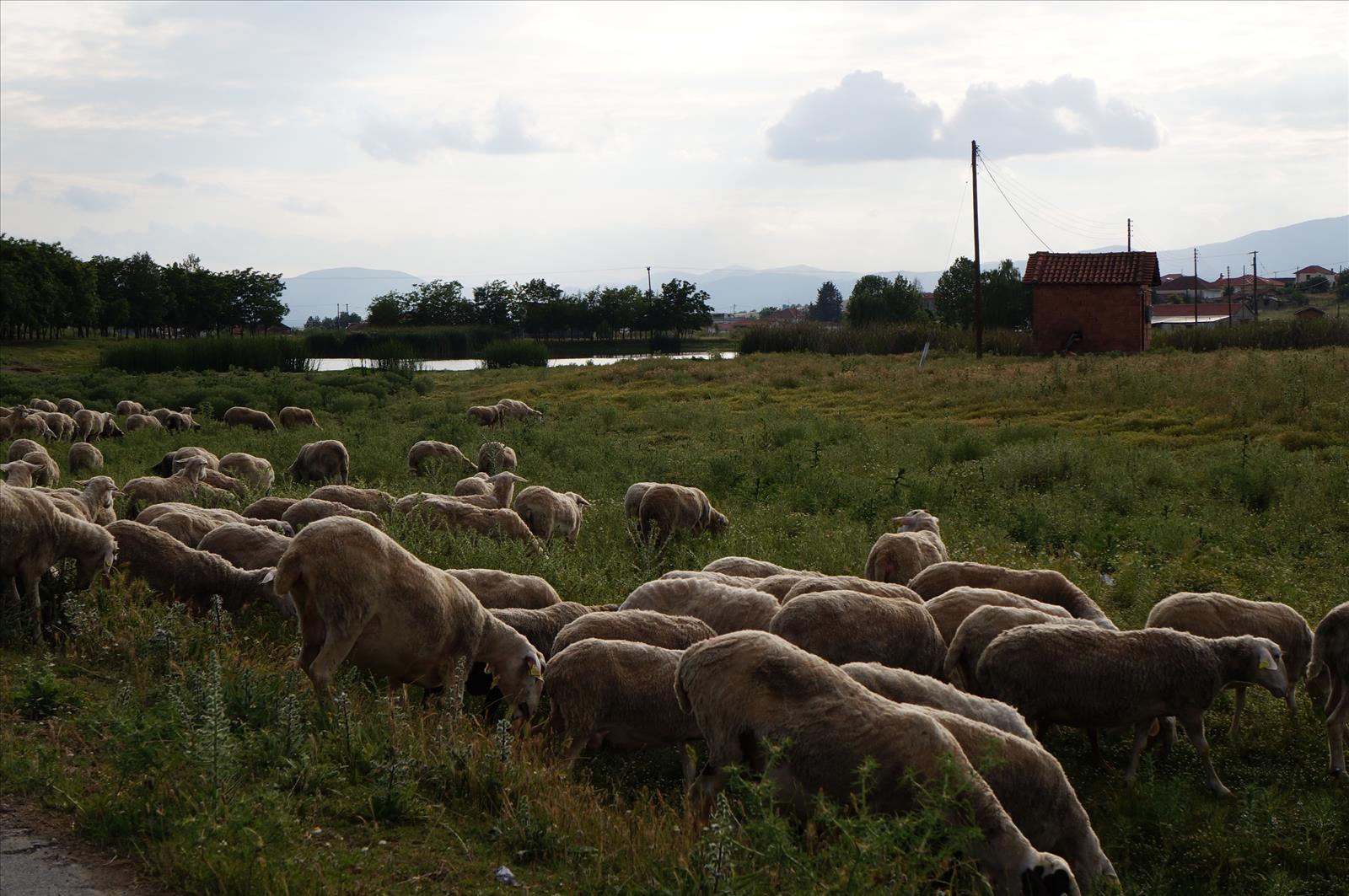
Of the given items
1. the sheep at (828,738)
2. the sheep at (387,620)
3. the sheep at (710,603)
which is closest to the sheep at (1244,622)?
the sheep at (710,603)

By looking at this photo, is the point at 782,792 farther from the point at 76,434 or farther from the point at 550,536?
the point at 76,434

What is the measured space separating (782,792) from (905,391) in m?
27.7

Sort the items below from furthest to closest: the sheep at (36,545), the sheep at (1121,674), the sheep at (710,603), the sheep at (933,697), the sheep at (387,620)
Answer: the sheep at (710,603), the sheep at (36,545), the sheep at (1121,674), the sheep at (387,620), the sheep at (933,697)

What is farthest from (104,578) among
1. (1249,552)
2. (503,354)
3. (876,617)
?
(503,354)

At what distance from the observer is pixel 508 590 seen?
927cm

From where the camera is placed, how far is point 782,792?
564cm

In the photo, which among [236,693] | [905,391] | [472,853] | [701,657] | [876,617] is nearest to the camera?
[472,853]

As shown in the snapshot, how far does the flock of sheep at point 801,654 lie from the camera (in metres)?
5.60

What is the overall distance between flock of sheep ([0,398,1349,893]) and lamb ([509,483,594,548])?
377 centimetres

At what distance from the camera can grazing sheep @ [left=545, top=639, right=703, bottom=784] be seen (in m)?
6.84

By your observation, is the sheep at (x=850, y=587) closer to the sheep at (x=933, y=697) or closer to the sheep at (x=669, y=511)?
the sheep at (x=933, y=697)

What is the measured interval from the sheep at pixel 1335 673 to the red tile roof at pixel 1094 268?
4210 centimetres

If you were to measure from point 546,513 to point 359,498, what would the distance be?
2283mm

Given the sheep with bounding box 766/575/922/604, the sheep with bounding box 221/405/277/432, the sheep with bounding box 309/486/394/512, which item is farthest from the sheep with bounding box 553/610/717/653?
the sheep with bounding box 221/405/277/432
